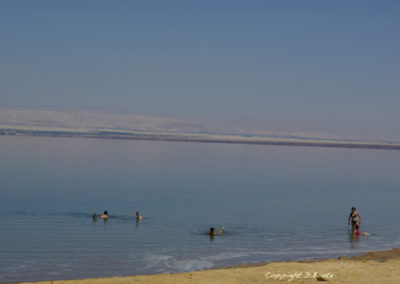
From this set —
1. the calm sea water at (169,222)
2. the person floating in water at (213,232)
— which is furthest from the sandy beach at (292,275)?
A: the person floating in water at (213,232)

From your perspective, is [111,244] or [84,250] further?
[111,244]

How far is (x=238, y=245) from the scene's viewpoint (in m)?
28.9

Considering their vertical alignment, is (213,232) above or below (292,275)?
above

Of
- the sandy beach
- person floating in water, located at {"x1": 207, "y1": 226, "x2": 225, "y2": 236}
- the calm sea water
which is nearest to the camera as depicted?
the sandy beach

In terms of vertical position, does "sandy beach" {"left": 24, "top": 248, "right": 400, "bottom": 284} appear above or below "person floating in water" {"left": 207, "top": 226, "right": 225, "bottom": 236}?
below

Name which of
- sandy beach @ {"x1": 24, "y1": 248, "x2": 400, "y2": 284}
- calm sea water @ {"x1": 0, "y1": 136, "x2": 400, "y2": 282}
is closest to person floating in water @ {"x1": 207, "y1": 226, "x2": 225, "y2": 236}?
calm sea water @ {"x1": 0, "y1": 136, "x2": 400, "y2": 282}

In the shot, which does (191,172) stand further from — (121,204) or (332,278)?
(332,278)

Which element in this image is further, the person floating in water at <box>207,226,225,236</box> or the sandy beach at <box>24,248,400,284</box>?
the person floating in water at <box>207,226,225,236</box>

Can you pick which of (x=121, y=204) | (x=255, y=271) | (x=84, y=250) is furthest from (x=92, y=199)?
(x=255, y=271)

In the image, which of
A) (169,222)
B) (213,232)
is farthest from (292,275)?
(169,222)

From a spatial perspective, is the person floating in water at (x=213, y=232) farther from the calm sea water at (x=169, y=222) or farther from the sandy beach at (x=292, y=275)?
the sandy beach at (x=292, y=275)

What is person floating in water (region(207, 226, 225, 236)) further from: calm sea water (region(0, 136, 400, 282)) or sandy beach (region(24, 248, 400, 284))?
sandy beach (region(24, 248, 400, 284))

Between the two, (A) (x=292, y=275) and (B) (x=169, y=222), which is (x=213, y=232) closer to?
(B) (x=169, y=222)

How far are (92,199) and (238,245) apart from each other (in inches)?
749
